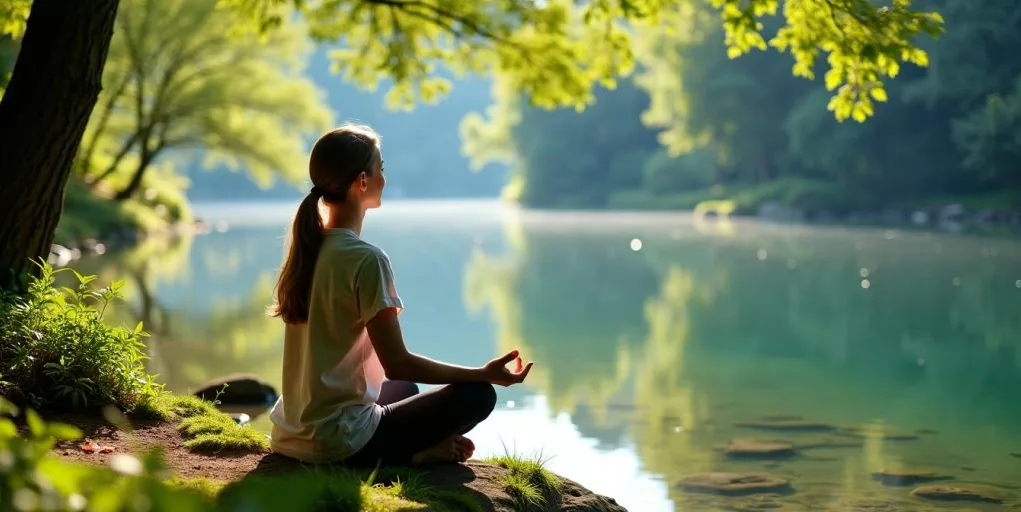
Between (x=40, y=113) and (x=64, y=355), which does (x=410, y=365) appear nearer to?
Result: (x=64, y=355)

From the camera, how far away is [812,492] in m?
6.26

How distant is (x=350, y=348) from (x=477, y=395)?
52cm

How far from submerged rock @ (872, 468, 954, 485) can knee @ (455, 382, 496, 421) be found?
3.40 m

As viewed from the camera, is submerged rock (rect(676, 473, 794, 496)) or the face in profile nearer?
the face in profile

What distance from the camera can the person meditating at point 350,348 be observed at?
153 inches

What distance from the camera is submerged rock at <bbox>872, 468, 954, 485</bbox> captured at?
6.55 meters

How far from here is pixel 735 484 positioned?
645 centimetres

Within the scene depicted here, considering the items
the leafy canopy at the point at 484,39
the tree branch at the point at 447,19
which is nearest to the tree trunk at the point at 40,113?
the leafy canopy at the point at 484,39

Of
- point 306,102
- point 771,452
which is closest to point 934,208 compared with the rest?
point 306,102

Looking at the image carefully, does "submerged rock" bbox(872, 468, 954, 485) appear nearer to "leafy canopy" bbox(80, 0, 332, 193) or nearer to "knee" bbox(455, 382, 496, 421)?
"knee" bbox(455, 382, 496, 421)

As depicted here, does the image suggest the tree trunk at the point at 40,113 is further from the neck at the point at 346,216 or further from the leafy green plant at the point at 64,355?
the neck at the point at 346,216

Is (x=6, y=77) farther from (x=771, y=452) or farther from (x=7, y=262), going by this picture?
(x=771, y=452)

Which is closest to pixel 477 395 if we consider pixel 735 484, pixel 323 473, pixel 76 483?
pixel 323 473

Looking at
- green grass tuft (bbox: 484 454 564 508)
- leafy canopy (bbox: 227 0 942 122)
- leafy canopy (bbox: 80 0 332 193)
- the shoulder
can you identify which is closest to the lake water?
green grass tuft (bbox: 484 454 564 508)
